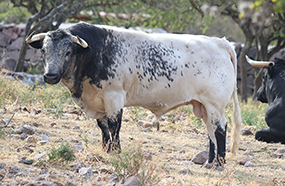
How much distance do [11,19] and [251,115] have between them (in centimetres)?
2115

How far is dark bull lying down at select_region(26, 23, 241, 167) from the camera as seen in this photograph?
4887mm

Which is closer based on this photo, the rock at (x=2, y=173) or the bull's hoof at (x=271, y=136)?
the rock at (x=2, y=173)

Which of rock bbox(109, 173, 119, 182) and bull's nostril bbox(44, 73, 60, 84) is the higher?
bull's nostril bbox(44, 73, 60, 84)

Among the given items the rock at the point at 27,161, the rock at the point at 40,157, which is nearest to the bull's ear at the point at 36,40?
the rock at the point at 40,157

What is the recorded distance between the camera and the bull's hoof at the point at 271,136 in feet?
22.2

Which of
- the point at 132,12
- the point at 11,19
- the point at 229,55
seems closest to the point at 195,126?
the point at 229,55

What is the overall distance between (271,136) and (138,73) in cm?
307

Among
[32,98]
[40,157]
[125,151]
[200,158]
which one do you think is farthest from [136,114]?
[40,157]

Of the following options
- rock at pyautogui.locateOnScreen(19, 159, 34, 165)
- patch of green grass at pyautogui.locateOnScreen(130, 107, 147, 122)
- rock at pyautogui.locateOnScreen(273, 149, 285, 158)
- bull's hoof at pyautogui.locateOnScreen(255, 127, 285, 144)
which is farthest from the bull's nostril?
bull's hoof at pyautogui.locateOnScreen(255, 127, 285, 144)

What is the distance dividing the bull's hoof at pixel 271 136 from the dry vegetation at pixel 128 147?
0.35 feet

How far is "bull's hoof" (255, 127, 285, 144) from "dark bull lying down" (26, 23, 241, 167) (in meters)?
1.43

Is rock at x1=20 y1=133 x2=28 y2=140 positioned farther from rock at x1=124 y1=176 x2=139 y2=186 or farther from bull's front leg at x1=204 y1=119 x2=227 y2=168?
bull's front leg at x1=204 y1=119 x2=227 y2=168

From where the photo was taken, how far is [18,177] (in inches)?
138

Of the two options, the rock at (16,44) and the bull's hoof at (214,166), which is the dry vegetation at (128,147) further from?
the rock at (16,44)
